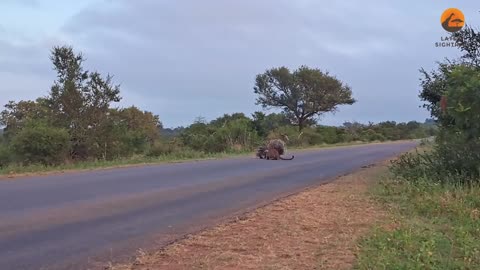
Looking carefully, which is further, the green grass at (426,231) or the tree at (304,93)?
the tree at (304,93)

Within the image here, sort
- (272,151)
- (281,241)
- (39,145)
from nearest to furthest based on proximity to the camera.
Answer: (281,241) < (39,145) < (272,151)

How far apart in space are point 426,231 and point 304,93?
200 ft

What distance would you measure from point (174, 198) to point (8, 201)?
3.32m

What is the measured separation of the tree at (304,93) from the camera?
6756 centimetres

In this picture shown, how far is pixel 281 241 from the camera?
7246 mm

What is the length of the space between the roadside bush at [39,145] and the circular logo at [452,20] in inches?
657

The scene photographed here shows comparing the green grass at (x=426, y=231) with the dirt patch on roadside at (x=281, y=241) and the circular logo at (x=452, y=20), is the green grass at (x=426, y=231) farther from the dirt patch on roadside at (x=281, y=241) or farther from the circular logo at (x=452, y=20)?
the circular logo at (x=452, y=20)

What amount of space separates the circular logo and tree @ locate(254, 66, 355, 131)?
49.7 metres

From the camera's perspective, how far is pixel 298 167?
21125mm

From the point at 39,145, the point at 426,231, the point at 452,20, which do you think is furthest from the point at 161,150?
the point at 426,231

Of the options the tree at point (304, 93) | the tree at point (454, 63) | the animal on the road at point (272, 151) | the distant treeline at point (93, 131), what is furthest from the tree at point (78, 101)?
the tree at point (304, 93)

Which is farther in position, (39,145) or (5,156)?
(5,156)

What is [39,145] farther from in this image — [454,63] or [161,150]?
[454,63]

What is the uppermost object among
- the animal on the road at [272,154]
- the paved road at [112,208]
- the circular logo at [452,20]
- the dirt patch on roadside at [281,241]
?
the circular logo at [452,20]
